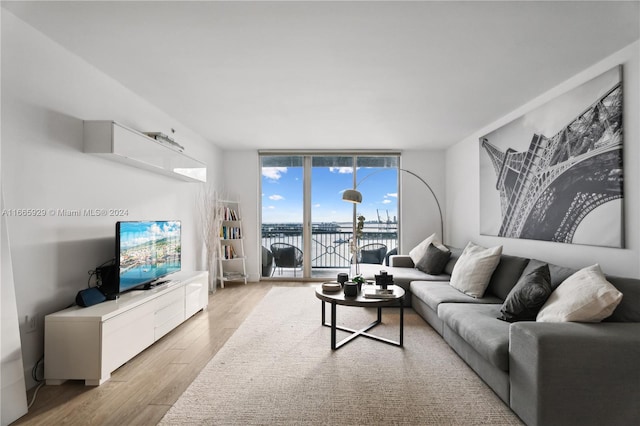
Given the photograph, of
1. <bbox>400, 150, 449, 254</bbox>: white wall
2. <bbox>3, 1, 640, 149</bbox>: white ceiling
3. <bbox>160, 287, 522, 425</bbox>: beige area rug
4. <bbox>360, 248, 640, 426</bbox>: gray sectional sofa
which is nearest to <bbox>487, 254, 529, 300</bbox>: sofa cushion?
<bbox>160, 287, 522, 425</bbox>: beige area rug

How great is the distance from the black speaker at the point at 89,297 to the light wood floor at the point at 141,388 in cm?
56

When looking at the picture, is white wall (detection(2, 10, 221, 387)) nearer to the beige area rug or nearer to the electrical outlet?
the electrical outlet

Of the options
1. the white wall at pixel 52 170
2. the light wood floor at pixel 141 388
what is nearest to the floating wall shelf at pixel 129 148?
the white wall at pixel 52 170

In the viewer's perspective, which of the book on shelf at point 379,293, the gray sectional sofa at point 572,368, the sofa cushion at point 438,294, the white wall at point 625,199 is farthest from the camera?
the sofa cushion at point 438,294

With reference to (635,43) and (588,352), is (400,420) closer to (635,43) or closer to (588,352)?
(588,352)

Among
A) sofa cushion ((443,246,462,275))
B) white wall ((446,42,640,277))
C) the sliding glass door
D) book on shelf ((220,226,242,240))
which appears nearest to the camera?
white wall ((446,42,640,277))

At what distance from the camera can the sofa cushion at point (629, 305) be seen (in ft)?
6.41

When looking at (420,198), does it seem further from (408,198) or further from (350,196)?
(350,196)

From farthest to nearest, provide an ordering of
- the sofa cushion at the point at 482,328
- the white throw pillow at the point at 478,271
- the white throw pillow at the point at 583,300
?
1. the white throw pillow at the point at 478,271
2. the sofa cushion at the point at 482,328
3. the white throw pillow at the point at 583,300

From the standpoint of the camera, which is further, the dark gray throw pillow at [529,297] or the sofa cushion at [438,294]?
the sofa cushion at [438,294]

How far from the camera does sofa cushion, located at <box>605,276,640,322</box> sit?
1954mm

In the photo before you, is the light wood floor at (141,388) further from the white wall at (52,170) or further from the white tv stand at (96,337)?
the white wall at (52,170)

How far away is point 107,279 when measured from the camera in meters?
2.72

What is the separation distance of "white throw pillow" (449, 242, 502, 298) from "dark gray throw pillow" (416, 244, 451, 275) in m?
0.85
